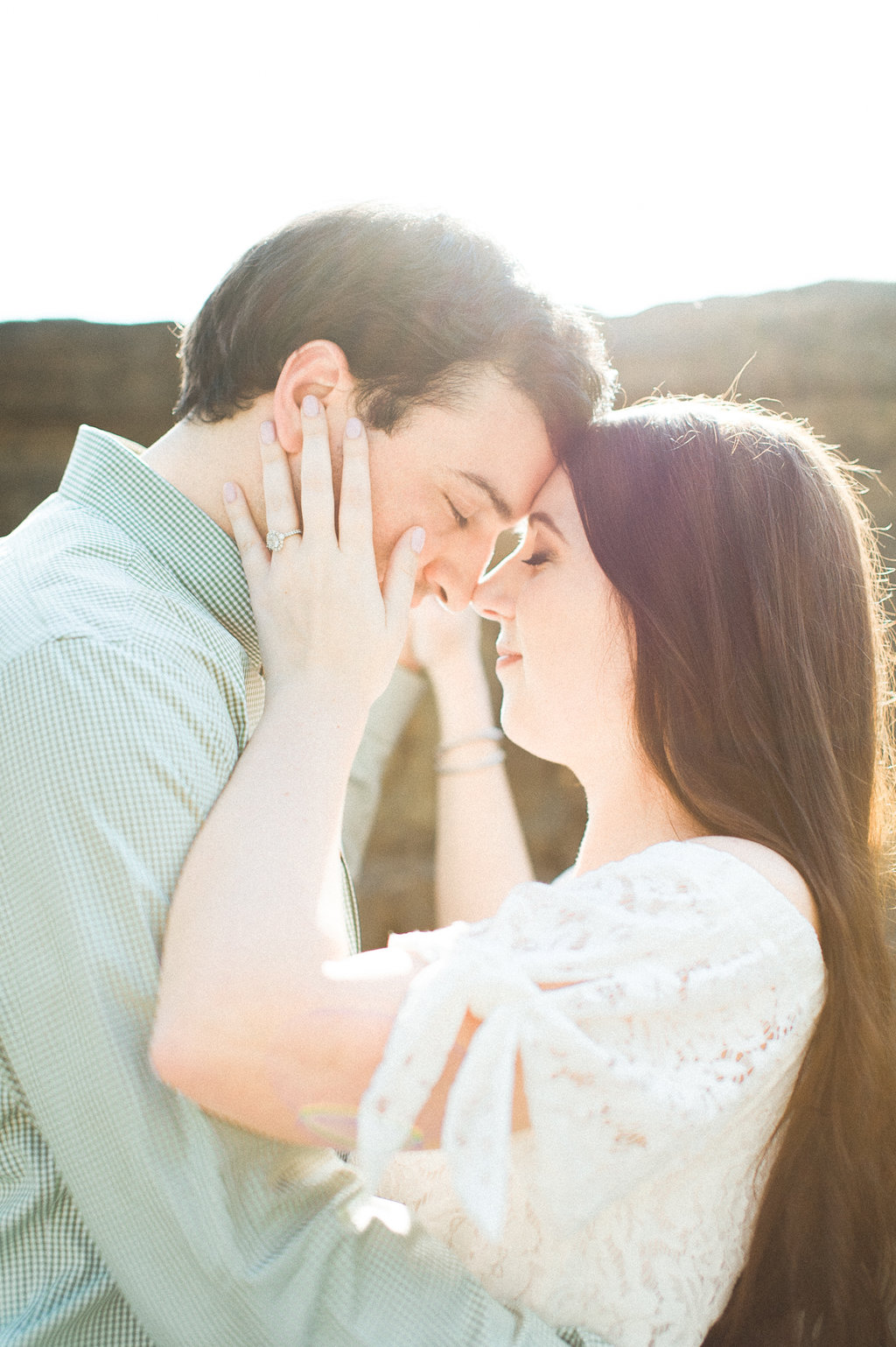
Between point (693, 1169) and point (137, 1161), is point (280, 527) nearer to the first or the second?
point (137, 1161)

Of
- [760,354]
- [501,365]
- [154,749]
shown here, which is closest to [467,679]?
[501,365]

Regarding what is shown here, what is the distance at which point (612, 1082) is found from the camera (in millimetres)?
1060

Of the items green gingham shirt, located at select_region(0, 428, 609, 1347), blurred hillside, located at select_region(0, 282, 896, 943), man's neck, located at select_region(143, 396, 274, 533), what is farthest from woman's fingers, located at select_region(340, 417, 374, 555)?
blurred hillside, located at select_region(0, 282, 896, 943)

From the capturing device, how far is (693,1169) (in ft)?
4.30

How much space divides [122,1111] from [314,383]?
1118 millimetres

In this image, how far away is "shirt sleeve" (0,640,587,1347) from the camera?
41.4 inches

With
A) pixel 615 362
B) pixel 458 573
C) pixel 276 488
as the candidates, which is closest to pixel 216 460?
pixel 276 488

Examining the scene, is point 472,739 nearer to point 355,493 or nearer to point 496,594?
point 496,594

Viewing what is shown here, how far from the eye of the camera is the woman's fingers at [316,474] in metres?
1.49

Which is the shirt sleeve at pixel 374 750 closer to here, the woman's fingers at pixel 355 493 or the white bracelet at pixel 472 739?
the white bracelet at pixel 472 739

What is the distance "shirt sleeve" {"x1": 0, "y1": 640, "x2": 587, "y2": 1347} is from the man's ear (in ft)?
2.02

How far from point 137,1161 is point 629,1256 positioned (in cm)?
65

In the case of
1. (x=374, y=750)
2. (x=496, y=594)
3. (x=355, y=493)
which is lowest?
(x=374, y=750)

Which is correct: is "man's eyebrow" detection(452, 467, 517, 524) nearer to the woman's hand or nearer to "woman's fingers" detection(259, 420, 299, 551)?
the woman's hand
